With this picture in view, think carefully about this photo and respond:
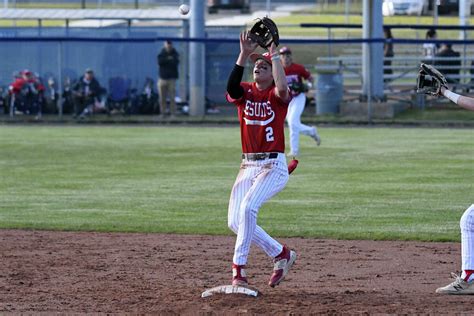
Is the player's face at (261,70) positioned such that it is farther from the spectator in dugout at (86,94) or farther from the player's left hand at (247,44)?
the spectator in dugout at (86,94)

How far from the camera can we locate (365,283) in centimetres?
843

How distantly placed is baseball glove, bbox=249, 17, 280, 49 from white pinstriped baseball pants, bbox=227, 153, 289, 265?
0.92 meters

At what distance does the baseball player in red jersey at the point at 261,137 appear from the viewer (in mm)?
7934

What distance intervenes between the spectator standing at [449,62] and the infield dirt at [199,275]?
17.3 metres

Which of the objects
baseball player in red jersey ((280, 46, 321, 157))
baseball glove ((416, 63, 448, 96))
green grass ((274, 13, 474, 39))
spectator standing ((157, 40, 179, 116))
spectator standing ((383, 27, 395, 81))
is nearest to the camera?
baseball glove ((416, 63, 448, 96))

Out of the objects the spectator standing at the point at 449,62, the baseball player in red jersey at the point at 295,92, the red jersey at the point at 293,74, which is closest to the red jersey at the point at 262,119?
the baseball player in red jersey at the point at 295,92

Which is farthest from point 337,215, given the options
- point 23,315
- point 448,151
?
point 448,151

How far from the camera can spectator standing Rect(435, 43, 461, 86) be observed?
27141 millimetres

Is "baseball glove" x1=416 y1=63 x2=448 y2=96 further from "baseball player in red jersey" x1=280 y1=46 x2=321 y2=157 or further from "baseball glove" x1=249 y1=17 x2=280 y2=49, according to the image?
"baseball player in red jersey" x1=280 y1=46 x2=321 y2=157

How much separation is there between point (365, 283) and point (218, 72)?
19545mm

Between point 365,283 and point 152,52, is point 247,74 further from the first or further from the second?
point 365,283

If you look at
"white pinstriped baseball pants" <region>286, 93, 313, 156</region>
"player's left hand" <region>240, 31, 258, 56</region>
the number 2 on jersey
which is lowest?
"white pinstriped baseball pants" <region>286, 93, 313, 156</region>

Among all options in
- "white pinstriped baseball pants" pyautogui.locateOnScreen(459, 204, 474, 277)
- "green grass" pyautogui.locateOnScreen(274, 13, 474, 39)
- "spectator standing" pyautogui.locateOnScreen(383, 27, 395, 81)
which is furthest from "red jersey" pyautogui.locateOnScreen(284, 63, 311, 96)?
"green grass" pyautogui.locateOnScreen(274, 13, 474, 39)

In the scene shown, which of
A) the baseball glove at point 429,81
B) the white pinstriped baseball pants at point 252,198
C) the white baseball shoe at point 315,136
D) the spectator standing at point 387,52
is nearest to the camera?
the white pinstriped baseball pants at point 252,198
